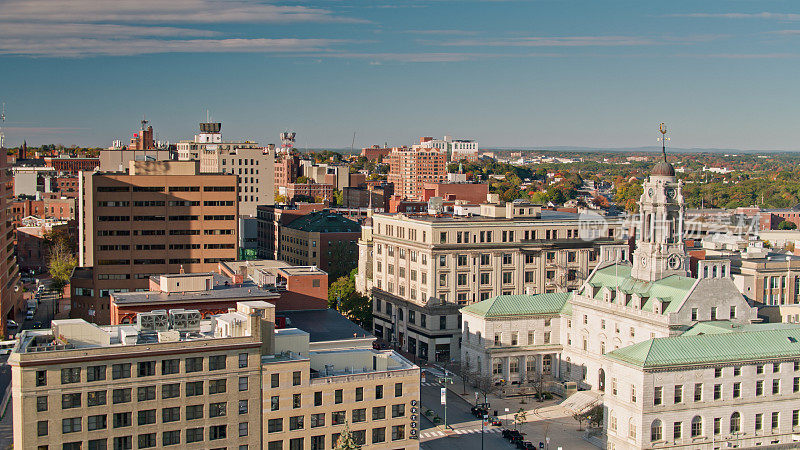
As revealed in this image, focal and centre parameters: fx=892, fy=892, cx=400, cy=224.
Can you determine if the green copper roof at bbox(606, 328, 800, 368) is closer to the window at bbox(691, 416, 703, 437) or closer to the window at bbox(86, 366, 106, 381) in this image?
the window at bbox(691, 416, 703, 437)

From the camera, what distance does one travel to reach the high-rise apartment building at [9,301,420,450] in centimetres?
8025

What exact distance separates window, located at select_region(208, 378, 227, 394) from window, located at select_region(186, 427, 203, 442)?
3.73m

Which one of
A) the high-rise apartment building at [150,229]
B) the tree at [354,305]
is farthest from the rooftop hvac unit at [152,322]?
the tree at [354,305]

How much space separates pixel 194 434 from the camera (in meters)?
86.1

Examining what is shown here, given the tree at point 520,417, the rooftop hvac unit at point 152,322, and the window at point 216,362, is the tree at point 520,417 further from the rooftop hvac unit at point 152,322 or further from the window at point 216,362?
the rooftop hvac unit at point 152,322

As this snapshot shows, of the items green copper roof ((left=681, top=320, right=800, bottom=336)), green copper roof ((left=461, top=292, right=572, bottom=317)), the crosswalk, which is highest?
green copper roof ((left=681, top=320, right=800, bottom=336))

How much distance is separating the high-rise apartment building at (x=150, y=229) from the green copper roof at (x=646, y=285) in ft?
237

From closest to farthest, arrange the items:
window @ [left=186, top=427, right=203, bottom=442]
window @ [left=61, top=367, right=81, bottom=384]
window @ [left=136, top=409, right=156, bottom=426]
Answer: window @ [left=61, top=367, right=81, bottom=384]
window @ [left=136, top=409, right=156, bottom=426]
window @ [left=186, top=427, right=203, bottom=442]

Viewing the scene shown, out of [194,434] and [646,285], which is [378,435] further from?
[646,285]

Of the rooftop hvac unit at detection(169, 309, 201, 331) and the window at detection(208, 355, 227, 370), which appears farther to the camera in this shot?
the rooftop hvac unit at detection(169, 309, 201, 331)

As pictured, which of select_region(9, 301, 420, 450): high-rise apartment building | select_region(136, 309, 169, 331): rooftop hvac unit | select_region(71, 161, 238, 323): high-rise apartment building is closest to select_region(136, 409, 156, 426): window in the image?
Result: select_region(9, 301, 420, 450): high-rise apartment building

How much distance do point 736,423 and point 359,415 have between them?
156 feet

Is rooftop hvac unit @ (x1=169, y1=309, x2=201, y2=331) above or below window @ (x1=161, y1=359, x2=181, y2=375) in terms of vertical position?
above

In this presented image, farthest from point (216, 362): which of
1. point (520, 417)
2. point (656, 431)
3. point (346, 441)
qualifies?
point (656, 431)
